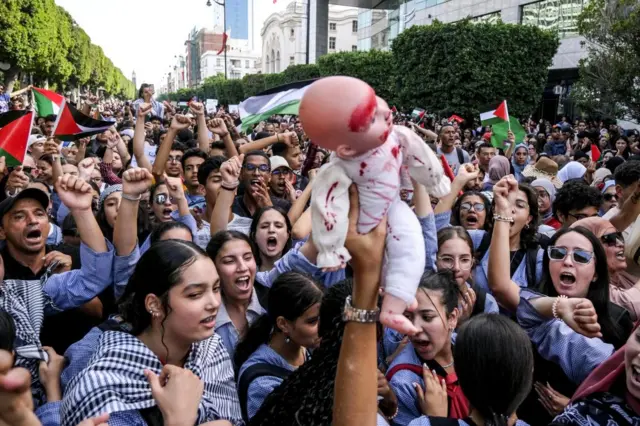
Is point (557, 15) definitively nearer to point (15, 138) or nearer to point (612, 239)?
point (612, 239)

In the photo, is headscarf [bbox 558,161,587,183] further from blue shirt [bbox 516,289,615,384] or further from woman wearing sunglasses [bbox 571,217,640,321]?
blue shirt [bbox 516,289,615,384]

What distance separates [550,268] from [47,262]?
2940 millimetres

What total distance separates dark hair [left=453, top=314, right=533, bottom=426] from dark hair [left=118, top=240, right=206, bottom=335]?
3.72 ft

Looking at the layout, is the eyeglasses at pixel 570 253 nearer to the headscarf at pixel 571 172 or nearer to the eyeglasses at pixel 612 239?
the eyeglasses at pixel 612 239

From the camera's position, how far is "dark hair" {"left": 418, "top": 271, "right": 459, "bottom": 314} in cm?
266

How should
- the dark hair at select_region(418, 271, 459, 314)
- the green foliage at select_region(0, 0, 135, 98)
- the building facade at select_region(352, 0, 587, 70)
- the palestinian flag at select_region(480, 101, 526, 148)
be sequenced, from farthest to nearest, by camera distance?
1. the building facade at select_region(352, 0, 587, 70)
2. the green foliage at select_region(0, 0, 135, 98)
3. the palestinian flag at select_region(480, 101, 526, 148)
4. the dark hair at select_region(418, 271, 459, 314)

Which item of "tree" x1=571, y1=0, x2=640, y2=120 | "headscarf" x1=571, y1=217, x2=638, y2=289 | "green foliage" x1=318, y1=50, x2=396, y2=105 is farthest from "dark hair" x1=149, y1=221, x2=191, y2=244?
"green foliage" x1=318, y1=50, x2=396, y2=105

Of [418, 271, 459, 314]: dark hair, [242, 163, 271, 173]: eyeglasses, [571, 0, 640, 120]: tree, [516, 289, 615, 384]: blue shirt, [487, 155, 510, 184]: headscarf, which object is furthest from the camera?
[571, 0, 640, 120]: tree

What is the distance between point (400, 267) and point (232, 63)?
476 feet

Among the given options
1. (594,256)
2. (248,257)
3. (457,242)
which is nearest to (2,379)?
(248,257)

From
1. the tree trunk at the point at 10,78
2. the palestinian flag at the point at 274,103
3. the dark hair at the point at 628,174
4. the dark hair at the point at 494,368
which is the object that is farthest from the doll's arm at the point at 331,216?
the tree trunk at the point at 10,78

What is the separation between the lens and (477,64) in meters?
21.5

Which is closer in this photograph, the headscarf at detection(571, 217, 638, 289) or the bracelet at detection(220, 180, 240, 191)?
the headscarf at detection(571, 217, 638, 289)

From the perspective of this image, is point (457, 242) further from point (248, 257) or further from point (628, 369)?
point (628, 369)
